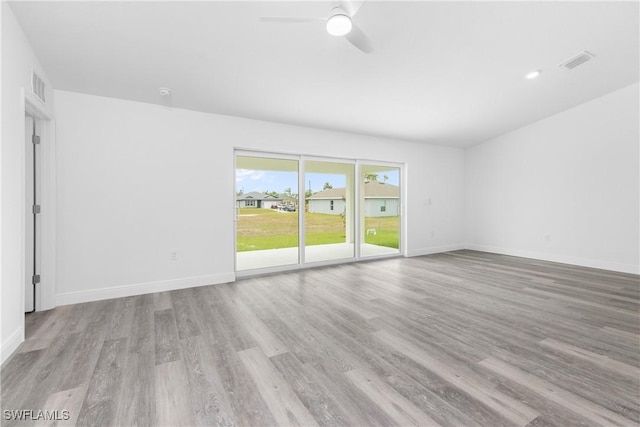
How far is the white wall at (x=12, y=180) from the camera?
6.94 feet

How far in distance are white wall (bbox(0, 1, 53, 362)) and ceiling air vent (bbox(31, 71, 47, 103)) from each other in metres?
Answer: 0.19

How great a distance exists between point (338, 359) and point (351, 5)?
275 centimetres

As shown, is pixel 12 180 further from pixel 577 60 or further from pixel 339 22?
pixel 577 60

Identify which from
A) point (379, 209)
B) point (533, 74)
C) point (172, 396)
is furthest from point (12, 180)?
point (533, 74)

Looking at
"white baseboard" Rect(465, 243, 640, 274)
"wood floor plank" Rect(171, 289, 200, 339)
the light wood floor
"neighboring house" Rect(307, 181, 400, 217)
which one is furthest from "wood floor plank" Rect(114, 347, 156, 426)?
"white baseboard" Rect(465, 243, 640, 274)

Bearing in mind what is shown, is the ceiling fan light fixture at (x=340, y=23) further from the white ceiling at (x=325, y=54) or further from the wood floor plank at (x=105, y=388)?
the wood floor plank at (x=105, y=388)

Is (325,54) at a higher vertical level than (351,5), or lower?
higher

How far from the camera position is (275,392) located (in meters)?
1.73

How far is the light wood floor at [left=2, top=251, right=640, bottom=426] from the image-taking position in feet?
5.15

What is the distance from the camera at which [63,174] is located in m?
3.33

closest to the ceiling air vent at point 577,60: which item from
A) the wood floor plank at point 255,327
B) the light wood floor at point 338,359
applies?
the light wood floor at point 338,359

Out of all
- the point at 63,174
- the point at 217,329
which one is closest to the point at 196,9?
the point at 63,174

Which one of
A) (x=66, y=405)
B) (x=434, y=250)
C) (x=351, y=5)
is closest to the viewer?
(x=66, y=405)

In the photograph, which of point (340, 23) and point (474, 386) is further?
point (340, 23)
